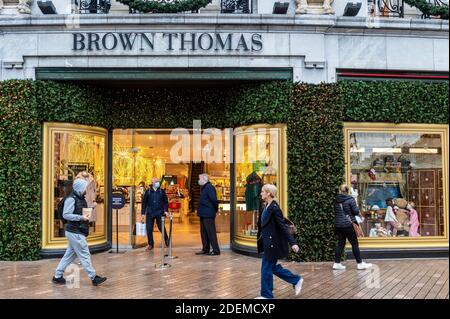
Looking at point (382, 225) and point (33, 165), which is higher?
point (33, 165)

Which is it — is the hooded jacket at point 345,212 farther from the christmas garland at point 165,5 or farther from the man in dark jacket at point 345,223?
the christmas garland at point 165,5

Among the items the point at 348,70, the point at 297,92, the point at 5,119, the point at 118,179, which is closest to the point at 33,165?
the point at 5,119

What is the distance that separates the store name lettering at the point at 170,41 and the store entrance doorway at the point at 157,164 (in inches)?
96.2

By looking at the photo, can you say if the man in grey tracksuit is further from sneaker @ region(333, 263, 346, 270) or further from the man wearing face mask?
sneaker @ region(333, 263, 346, 270)

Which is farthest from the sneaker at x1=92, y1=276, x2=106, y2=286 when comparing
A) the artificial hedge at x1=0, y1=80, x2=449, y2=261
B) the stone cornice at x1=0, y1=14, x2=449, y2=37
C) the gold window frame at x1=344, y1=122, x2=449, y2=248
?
the gold window frame at x1=344, y1=122, x2=449, y2=248

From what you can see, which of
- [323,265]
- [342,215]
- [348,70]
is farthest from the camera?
[348,70]

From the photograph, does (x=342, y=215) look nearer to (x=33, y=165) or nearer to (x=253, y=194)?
(x=253, y=194)

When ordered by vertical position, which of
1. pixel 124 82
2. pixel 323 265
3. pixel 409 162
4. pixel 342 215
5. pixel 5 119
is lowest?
pixel 323 265

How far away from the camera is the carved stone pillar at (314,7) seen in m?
11.7

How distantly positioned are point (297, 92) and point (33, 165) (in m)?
6.02

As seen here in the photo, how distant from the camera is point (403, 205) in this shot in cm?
1223

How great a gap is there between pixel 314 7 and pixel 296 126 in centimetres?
275

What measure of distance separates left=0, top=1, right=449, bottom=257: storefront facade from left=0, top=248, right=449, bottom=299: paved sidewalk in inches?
45.5

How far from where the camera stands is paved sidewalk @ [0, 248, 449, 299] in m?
8.16
